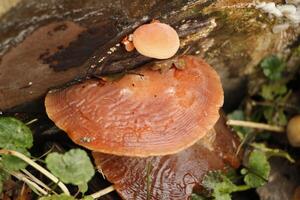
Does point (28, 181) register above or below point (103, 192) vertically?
above

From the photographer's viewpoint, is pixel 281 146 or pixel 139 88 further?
pixel 281 146

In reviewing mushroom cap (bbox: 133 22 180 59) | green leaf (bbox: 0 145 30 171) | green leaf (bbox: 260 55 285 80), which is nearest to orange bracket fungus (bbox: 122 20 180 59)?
mushroom cap (bbox: 133 22 180 59)

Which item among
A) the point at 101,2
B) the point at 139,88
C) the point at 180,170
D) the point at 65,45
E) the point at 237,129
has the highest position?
the point at 101,2

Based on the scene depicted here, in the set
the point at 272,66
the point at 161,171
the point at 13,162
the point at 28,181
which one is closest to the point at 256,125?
the point at 272,66

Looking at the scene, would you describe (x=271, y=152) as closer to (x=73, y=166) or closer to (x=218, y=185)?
(x=218, y=185)

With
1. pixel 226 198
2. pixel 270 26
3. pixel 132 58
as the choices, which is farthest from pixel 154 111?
pixel 270 26

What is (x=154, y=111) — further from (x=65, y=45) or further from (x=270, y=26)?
(x=270, y=26)
